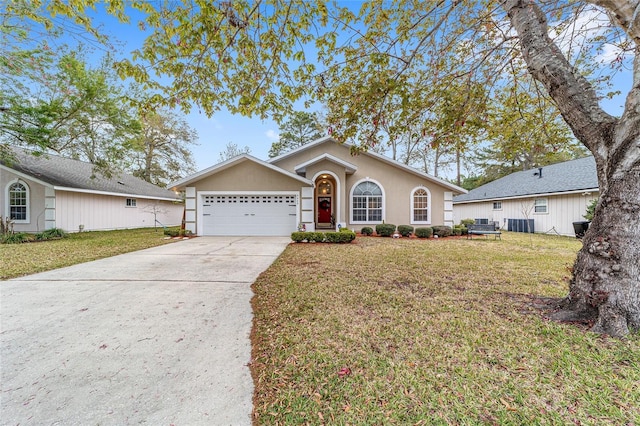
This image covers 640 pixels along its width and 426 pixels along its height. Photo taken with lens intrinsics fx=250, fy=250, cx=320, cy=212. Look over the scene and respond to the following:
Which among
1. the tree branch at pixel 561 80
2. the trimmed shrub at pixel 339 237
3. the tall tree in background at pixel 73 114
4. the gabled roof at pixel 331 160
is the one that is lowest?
the trimmed shrub at pixel 339 237

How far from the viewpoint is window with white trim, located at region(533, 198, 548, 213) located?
1443 cm

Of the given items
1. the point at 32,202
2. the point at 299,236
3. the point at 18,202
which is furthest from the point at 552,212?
the point at 18,202

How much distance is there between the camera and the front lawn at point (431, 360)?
6.01 ft

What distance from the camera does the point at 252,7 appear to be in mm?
3816

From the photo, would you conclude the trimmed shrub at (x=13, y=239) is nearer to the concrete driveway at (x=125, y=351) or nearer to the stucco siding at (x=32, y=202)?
the stucco siding at (x=32, y=202)

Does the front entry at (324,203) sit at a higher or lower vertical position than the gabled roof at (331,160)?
lower

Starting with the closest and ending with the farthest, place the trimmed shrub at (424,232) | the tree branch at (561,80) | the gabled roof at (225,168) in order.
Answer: the tree branch at (561,80)
the gabled roof at (225,168)
the trimmed shrub at (424,232)

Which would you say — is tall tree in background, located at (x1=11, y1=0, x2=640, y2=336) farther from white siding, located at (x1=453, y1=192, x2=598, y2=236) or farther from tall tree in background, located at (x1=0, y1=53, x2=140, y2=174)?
white siding, located at (x1=453, y1=192, x2=598, y2=236)

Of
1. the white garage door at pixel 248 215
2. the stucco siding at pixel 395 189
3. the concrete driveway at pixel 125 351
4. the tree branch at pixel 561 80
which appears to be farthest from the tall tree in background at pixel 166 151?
the tree branch at pixel 561 80

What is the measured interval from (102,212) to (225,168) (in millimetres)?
9608

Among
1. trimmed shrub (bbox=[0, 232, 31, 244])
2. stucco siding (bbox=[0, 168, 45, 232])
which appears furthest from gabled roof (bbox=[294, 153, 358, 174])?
stucco siding (bbox=[0, 168, 45, 232])

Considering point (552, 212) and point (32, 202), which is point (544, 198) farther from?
point (32, 202)

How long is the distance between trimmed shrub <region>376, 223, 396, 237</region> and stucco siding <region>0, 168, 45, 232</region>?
17009 millimetres

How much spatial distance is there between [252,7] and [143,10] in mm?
1668
